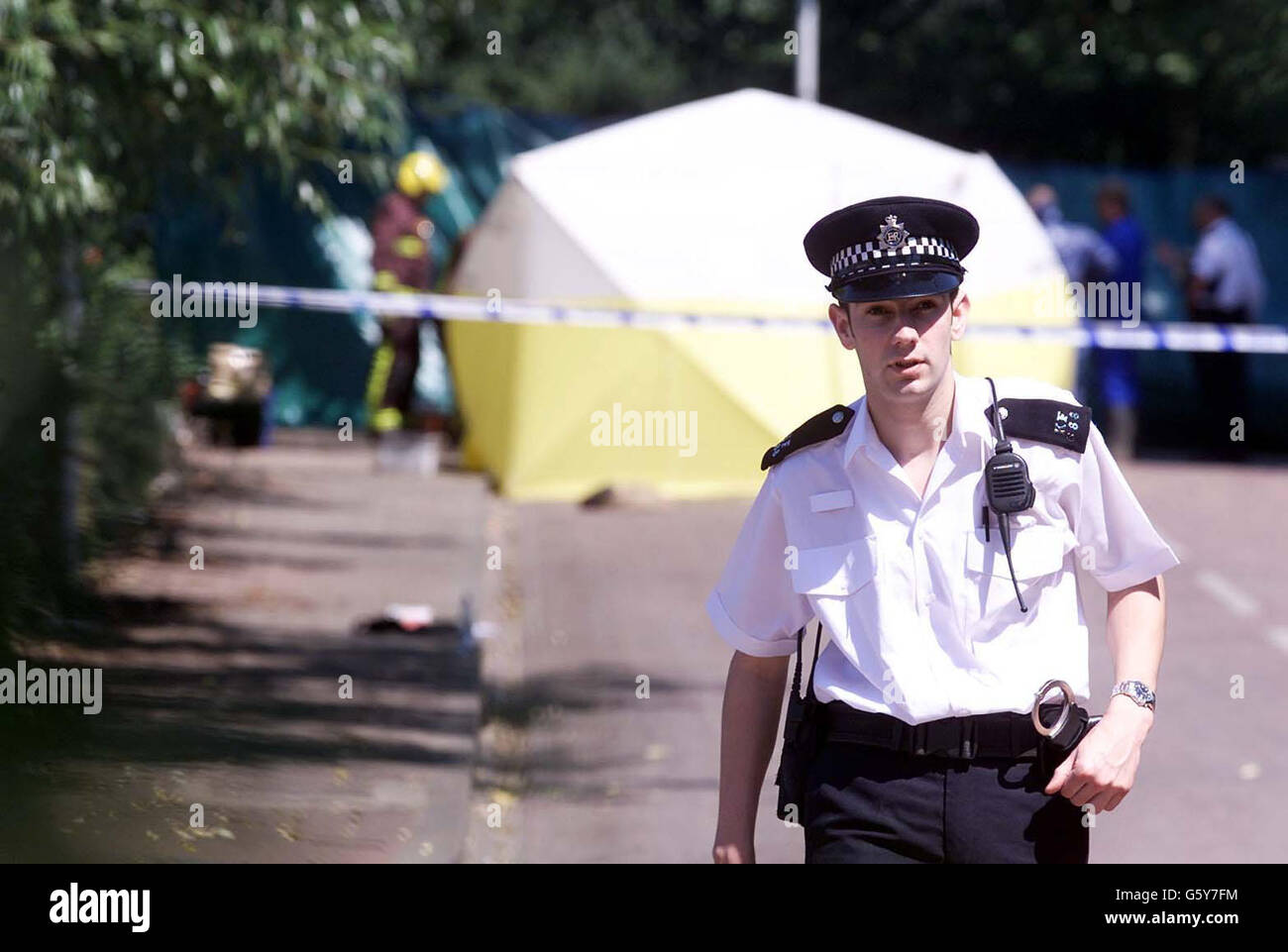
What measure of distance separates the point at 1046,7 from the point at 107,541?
70.3ft

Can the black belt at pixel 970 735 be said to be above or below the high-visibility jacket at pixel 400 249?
below

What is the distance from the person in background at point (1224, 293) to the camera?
58.3 feet

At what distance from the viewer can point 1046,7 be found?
28656 millimetres

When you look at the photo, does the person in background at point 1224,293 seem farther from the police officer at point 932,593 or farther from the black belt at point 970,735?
the black belt at point 970,735

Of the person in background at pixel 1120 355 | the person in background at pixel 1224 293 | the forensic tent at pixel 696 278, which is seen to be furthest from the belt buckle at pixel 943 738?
the person in background at pixel 1224 293

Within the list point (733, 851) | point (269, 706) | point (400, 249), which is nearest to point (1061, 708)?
point (733, 851)

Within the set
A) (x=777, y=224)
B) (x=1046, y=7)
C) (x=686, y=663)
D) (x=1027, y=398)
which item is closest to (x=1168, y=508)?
(x=777, y=224)

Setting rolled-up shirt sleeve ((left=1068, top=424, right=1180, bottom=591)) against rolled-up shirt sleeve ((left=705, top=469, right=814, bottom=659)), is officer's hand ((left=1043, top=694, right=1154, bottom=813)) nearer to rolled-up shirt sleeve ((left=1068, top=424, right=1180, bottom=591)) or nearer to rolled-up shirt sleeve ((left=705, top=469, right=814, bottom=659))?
rolled-up shirt sleeve ((left=1068, top=424, right=1180, bottom=591))

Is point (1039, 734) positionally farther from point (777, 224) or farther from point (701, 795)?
point (777, 224)

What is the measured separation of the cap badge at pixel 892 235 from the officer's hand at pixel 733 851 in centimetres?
106

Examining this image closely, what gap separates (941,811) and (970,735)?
0.45 ft

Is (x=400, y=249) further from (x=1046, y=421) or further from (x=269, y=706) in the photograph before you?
(x=1046, y=421)

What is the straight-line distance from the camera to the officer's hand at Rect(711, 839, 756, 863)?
368cm

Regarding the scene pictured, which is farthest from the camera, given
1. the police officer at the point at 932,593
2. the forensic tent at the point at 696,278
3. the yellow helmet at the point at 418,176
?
the yellow helmet at the point at 418,176
